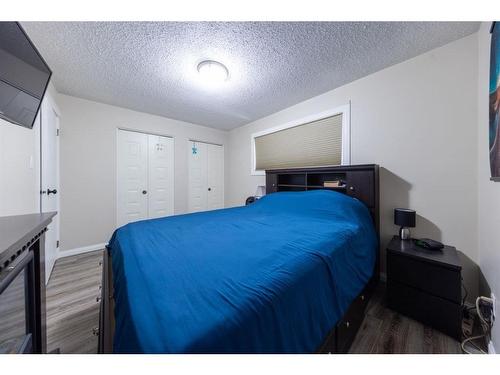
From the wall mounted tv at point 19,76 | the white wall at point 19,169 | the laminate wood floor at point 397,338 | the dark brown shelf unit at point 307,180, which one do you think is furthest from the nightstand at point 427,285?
the white wall at point 19,169

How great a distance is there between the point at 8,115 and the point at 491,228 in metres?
3.10

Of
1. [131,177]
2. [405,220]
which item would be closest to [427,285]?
[405,220]

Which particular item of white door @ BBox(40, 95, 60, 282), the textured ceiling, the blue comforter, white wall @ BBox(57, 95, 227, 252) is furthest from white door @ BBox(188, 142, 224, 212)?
the blue comforter

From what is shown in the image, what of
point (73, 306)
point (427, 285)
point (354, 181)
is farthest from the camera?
point (354, 181)

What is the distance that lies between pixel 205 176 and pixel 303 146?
7.89 feet

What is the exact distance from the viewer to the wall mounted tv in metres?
0.91

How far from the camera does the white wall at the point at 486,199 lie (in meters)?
1.19

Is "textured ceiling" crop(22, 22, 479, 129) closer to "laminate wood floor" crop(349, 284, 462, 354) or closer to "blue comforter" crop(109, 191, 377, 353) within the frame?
"blue comforter" crop(109, 191, 377, 353)

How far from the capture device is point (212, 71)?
2053 mm

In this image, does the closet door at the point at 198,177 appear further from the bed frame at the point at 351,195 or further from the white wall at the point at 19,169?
the white wall at the point at 19,169

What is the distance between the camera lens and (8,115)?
1.05m

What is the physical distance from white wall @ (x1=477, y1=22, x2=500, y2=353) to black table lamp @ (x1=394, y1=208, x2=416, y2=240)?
17.2 inches

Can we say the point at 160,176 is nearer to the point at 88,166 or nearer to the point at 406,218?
the point at 88,166

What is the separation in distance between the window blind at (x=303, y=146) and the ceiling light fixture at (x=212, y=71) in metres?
1.52
